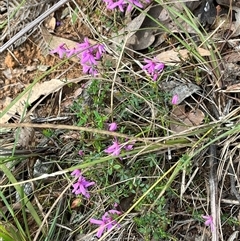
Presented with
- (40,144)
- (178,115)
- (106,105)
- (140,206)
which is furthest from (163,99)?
(40,144)

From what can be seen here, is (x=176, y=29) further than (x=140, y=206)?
Yes

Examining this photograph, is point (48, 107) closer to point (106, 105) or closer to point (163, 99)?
point (106, 105)

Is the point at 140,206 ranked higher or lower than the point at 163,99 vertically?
lower

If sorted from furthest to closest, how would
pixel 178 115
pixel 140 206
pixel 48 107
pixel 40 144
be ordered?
pixel 48 107
pixel 40 144
pixel 178 115
pixel 140 206

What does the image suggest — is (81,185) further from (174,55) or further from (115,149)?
(174,55)

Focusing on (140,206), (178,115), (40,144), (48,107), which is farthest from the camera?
(48,107)

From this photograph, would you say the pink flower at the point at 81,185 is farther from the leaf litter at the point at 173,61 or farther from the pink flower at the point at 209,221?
the pink flower at the point at 209,221

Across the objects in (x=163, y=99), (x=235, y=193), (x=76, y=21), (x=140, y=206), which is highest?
(x=76, y=21)

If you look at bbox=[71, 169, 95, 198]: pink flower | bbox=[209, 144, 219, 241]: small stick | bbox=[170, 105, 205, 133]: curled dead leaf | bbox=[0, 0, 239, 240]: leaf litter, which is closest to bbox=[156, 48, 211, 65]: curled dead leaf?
bbox=[0, 0, 239, 240]: leaf litter
